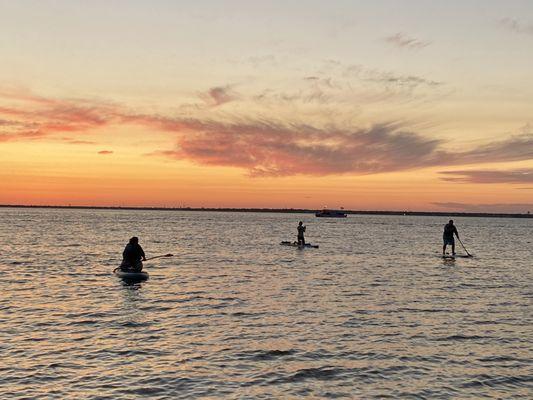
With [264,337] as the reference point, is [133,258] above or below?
above

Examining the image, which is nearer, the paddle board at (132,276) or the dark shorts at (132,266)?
the paddle board at (132,276)

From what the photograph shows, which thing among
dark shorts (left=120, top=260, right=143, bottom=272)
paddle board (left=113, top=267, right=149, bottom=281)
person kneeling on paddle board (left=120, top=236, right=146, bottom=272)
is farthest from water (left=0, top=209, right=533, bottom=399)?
person kneeling on paddle board (left=120, top=236, right=146, bottom=272)

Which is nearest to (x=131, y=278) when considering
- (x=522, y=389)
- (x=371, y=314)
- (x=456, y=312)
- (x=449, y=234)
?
(x=371, y=314)

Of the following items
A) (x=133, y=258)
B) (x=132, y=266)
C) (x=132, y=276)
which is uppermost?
(x=133, y=258)

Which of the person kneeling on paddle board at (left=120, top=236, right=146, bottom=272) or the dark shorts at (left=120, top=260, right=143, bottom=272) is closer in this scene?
the dark shorts at (left=120, top=260, right=143, bottom=272)

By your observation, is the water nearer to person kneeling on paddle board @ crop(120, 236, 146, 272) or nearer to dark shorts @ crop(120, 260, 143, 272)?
dark shorts @ crop(120, 260, 143, 272)

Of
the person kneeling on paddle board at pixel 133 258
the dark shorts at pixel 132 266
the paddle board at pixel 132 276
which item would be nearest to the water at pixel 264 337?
the paddle board at pixel 132 276

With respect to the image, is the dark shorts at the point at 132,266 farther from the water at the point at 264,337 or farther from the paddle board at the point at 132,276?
the water at the point at 264,337

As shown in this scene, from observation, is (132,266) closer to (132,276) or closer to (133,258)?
(133,258)

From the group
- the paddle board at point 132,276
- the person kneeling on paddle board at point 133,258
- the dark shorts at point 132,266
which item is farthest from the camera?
the person kneeling on paddle board at point 133,258

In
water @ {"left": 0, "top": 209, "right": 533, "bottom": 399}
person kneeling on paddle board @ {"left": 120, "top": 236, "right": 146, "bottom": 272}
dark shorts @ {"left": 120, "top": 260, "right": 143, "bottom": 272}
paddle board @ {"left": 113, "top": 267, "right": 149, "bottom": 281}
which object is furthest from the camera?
person kneeling on paddle board @ {"left": 120, "top": 236, "right": 146, "bottom": 272}

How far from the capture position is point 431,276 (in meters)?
35.3

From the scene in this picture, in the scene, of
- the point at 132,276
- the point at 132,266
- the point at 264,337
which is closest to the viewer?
the point at 264,337

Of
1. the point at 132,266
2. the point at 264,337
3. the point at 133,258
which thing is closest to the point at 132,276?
the point at 132,266
